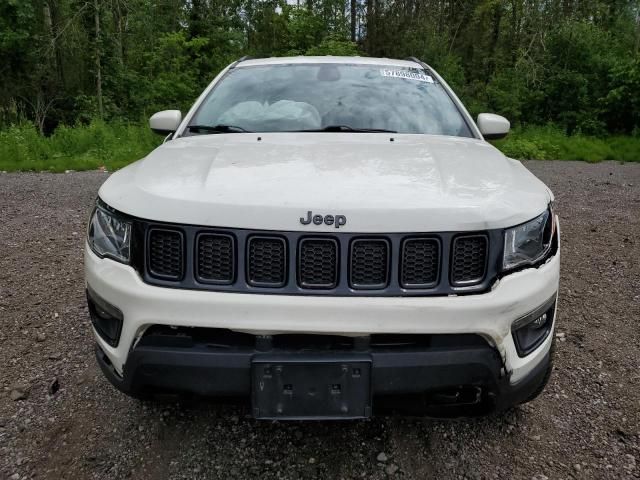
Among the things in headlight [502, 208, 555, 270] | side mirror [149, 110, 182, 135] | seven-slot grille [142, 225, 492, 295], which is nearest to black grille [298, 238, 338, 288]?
seven-slot grille [142, 225, 492, 295]

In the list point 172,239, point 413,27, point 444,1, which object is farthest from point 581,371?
point 444,1

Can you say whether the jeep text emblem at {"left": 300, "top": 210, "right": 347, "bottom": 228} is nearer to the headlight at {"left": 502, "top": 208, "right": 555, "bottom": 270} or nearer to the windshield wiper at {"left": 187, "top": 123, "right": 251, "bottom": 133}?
the headlight at {"left": 502, "top": 208, "right": 555, "bottom": 270}

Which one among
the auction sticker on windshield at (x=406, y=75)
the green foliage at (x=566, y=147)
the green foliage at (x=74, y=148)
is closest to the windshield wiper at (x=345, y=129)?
the auction sticker on windshield at (x=406, y=75)

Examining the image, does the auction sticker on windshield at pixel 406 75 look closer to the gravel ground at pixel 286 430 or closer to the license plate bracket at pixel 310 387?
the gravel ground at pixel 286 430

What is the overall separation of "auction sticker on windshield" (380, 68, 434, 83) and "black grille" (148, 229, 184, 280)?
2070mm

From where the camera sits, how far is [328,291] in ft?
5.76

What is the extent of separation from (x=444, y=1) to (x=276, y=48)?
24.4ft

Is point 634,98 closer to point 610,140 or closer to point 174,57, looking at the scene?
point 610,140

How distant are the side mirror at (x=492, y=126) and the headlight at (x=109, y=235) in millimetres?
2240

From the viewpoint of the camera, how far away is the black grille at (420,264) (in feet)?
5.83

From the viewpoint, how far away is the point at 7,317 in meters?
3.49

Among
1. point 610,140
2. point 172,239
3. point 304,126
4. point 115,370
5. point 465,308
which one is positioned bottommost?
point 610,140

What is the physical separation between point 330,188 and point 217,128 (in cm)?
130

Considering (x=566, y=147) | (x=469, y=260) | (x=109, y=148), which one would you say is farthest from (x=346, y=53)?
(x=469, y=260)
